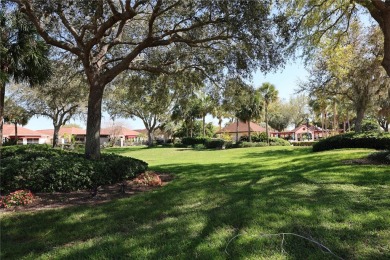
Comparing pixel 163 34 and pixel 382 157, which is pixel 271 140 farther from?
pixel 163 34

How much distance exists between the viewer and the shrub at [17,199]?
22.8 feet

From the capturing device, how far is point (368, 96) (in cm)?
2370

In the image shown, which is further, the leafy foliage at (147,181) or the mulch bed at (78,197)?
the leafy foliage at (147,181)

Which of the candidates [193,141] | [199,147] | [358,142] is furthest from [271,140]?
[358,142]

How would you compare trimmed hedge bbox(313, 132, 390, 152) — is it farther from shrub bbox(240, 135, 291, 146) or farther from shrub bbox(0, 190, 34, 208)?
shrub bbox(240, 135, 291, 146)

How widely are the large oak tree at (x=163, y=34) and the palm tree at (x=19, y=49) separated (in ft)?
3.22

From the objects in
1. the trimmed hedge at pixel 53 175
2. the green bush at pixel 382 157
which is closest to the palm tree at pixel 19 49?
the trimmed hedge at pixel 53 175

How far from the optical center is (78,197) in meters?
7.83

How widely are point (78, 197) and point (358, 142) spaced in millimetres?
16050

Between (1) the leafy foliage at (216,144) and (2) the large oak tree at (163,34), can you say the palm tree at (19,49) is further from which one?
(1) the leafy foliage at (216,144)

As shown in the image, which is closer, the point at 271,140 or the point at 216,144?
the point at 216,144

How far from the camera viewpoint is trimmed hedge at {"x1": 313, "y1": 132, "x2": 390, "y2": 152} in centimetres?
1655

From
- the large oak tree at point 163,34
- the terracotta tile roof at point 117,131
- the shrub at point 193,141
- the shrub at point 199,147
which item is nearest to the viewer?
the large oak tree at point 163,34

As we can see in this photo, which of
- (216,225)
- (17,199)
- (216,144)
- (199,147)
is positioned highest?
(216,144)
